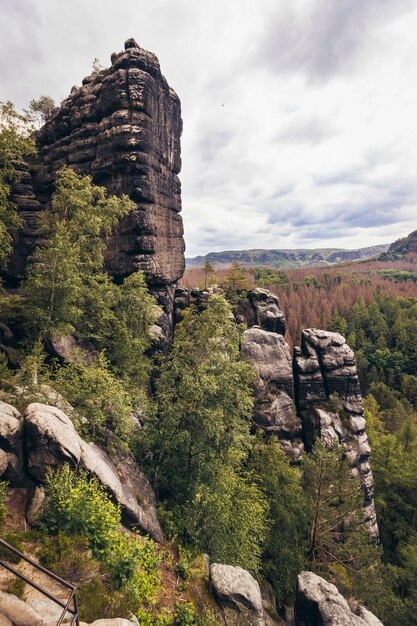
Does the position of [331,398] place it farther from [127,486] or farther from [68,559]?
[68,559]

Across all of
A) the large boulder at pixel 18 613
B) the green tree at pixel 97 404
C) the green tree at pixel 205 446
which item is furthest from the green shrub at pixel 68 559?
the green tree at pixel 205 446

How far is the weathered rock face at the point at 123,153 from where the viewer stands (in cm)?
3388

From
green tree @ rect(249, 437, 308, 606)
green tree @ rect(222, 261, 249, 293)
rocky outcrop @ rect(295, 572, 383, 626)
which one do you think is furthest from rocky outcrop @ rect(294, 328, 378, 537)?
rocky outcrop @ rect(295, 572, 383, 626)

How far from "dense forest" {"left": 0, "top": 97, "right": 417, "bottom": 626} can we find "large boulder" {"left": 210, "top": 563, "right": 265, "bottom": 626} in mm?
744

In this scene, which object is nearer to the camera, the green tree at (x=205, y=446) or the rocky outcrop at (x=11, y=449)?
the rocky outcrop at (x=11, y=449)

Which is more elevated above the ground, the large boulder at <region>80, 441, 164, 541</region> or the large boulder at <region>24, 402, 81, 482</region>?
the large boulder at <region>24, 402, 81, 482</region>

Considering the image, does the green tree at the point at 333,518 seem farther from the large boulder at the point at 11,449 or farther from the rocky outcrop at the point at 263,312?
the large boulder at the point at 11,449

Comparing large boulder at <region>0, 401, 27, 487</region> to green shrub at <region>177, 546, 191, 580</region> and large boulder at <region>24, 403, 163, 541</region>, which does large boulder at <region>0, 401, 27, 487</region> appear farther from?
green shrub at <region>177, 546, 191, 580</region>

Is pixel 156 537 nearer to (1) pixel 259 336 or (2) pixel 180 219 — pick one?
(1) pixel 259 336

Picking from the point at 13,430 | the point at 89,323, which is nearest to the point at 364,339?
the point at 89,323

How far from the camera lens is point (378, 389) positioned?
80.3 meters

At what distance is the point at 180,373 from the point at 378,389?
80.0 meters

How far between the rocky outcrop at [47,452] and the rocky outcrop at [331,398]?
28791 millimetres

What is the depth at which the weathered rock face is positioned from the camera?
33.9 m
